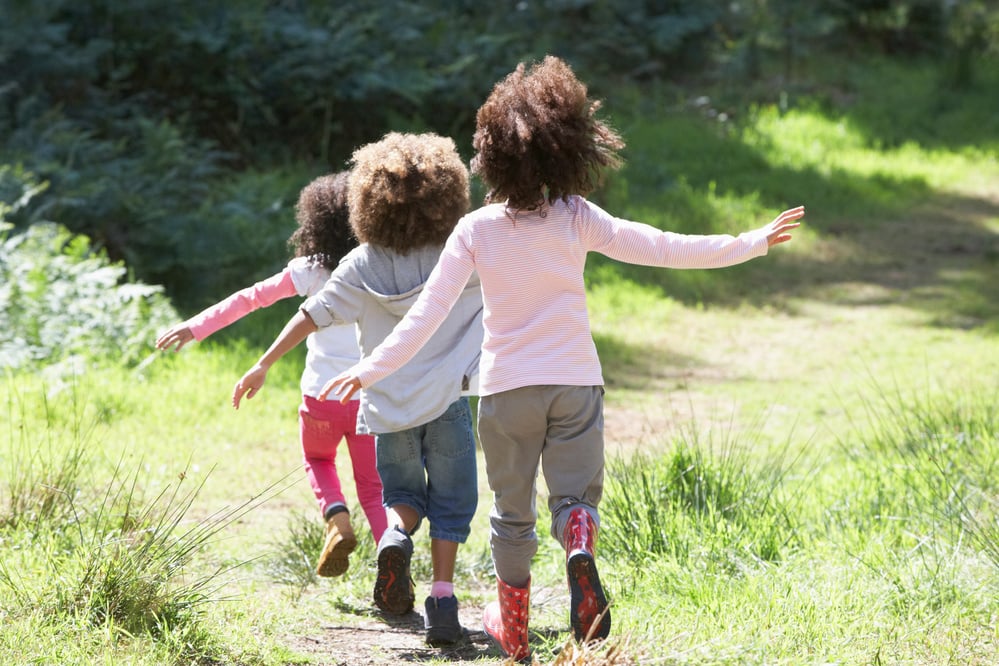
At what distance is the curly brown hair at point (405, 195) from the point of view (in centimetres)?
384

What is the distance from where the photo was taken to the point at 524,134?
3270 mm

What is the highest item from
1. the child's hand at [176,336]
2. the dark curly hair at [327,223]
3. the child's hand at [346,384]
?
the dark curly hair at [327,223]

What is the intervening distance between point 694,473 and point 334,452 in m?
1.42

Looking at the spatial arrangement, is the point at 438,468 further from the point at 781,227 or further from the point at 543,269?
the point at 781,227

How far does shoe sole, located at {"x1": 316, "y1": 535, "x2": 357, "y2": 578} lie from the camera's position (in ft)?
13.0

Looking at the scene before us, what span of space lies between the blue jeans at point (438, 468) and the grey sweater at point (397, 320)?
0.36 ft

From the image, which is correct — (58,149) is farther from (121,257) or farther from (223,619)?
(223,619)

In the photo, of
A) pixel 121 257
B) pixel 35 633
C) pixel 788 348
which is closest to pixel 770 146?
pixel 788 348

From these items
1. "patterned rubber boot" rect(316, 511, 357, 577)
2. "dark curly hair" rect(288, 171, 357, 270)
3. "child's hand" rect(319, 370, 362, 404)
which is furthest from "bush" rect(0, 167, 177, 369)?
"child's hand" rect(319, 370, 362, 404)

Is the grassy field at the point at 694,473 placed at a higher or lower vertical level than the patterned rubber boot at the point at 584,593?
lower

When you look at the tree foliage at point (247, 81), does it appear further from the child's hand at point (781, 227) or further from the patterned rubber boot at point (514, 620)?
the child's hand at point (781, 227)

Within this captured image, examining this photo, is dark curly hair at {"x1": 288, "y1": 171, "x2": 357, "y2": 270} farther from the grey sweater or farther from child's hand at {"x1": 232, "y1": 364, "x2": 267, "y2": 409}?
child's hand at {"x1": 232, "y1": 364, "x2": 267, "y2": 409}

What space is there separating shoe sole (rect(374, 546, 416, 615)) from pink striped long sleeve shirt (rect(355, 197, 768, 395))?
72 centimetres

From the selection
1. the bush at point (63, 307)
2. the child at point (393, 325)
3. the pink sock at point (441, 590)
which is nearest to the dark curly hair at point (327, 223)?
the child at point (393, 325)
